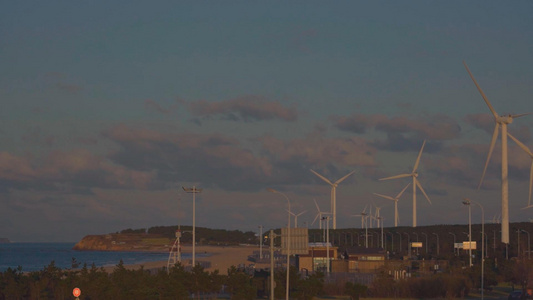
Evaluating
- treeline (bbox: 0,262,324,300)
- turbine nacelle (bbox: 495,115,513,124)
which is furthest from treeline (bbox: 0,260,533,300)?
turbine nacelle (bbox: 495,115,513,124)

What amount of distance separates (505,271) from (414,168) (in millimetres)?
52807

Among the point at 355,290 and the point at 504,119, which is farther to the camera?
the point at 504,119

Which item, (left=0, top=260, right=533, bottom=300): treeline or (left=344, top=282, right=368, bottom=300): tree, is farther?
(left=344, top=282, right=368, bottom=300): tree

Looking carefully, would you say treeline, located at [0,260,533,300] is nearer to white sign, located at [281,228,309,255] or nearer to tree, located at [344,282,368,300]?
tree, located at [344,282,368,300]

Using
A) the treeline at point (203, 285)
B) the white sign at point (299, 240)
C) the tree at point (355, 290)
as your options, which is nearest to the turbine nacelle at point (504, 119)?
the treeline at point (203, 285)

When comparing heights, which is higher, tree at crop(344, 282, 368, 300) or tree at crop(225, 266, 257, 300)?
tree at crop(225, 266, 257, 300)

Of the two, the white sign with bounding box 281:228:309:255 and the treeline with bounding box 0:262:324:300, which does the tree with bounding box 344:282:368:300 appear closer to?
the treeline with bounding box 0:262:324:300

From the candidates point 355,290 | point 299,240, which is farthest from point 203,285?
point 299,240

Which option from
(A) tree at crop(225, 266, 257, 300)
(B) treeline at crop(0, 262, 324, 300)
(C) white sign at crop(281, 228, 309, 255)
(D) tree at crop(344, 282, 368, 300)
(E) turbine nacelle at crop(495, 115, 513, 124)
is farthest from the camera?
(E) turbine nacelle at crop(495, 115, 513, 124)

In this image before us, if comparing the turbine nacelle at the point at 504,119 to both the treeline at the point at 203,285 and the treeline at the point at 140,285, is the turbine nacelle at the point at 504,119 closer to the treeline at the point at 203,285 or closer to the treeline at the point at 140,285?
the treeline at the point at 203,285

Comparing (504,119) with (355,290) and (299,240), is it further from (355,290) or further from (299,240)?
(299,240)

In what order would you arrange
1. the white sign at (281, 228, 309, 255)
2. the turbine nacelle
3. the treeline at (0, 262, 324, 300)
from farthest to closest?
1. the turbine nacelle
2. the treeline at (0, 262, 324, 300)
3. the white sign at (281, 228, 309, 255)

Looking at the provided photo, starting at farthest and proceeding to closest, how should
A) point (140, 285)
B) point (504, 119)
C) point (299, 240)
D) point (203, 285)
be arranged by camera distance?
point (504, 119)
point (203, 285)
point (140, 285)
point (299, 240)

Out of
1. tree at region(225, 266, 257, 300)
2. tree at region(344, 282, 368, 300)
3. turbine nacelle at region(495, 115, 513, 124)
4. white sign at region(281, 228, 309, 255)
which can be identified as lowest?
tree at region(344, 282, 368, 300)
